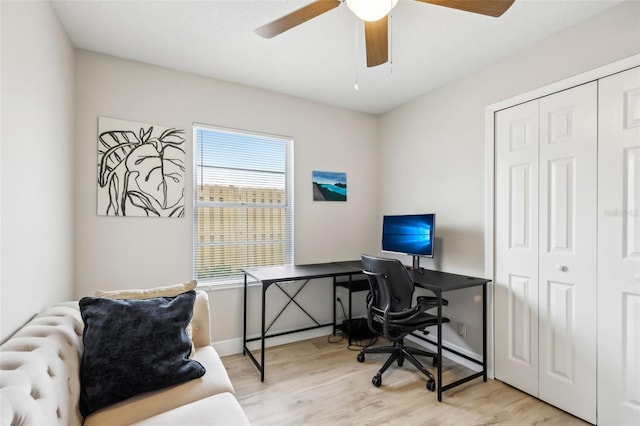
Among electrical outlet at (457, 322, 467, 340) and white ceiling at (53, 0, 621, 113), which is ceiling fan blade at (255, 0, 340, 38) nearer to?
white ceiling at (53, 0, 621, 113)

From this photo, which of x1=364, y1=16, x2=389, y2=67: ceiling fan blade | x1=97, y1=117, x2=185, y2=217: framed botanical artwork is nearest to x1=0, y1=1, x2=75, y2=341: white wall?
x1=97, y1=117, x2=185, y2=217: framed botanical artwork

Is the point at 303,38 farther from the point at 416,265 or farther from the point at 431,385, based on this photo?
the point at 431,385

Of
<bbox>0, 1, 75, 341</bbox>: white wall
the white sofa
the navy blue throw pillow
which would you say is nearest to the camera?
the white sofa

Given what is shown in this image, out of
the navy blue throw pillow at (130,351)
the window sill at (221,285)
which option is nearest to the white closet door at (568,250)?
the navy blue throw pillow at (130,351)

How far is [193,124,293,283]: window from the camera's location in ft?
9.34

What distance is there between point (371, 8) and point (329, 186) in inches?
84.8

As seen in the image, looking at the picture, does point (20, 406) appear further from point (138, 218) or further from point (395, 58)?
point (395, 58)

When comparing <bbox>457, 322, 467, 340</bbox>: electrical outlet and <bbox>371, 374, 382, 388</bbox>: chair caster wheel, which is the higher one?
<bbox>457, 322, 467, 340</bbox>: electrical outlet

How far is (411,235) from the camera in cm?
290

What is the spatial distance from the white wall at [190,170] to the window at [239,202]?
0.10 metres

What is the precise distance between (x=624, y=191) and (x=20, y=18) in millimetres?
3322

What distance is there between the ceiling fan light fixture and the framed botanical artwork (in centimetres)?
192

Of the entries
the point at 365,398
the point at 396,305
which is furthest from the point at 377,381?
the point at 396,305

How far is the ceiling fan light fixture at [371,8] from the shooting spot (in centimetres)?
141
